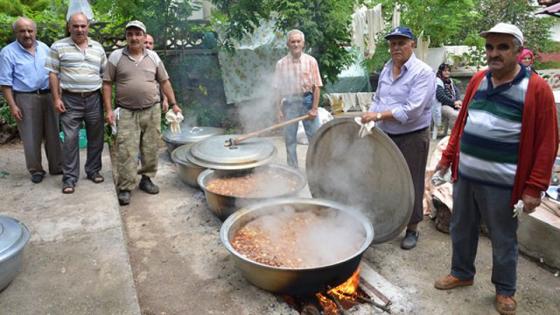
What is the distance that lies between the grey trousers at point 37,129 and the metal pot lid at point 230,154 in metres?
1.86

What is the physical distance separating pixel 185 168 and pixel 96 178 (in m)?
1.26

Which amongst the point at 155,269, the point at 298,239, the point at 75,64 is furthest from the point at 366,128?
the point at 75,64

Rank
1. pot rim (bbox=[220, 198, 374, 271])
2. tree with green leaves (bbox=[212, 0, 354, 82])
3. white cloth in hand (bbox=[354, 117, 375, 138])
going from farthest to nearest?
1. tree with green leaves (bbox=[212, 0, 354, 82])
2. white cloth in hand (bbox=[354, 117, 375, 138])
3. pot rim (bbox=[220, 198, 374, 271])

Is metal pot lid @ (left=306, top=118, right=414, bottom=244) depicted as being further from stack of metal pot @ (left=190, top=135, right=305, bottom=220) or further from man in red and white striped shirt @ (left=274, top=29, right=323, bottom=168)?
man in red and white striped shirt @ (left=274, top=29, right=323, bottom=168)

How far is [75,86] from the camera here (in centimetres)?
475

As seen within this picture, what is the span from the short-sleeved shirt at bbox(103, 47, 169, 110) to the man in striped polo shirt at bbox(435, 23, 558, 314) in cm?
371

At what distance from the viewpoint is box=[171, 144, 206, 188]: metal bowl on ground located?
575 centimetres

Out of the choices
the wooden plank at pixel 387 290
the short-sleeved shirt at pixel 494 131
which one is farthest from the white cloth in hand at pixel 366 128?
the wooden plank at pixel 387 290

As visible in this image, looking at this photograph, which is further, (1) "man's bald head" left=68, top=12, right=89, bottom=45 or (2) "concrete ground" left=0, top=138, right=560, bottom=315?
(1) "man's bald head" left=68, top=12, right=89, bottom=45

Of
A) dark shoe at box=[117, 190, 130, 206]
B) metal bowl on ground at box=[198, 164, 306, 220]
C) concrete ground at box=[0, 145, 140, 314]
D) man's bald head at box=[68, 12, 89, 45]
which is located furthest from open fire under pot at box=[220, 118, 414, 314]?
man's bald head at box=[68, 12, 89, 45]

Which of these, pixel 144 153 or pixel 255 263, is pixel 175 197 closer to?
pixel 144 153

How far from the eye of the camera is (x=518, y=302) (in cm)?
345

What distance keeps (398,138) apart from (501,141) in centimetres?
121

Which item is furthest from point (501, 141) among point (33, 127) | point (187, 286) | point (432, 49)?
point (432, 49)
